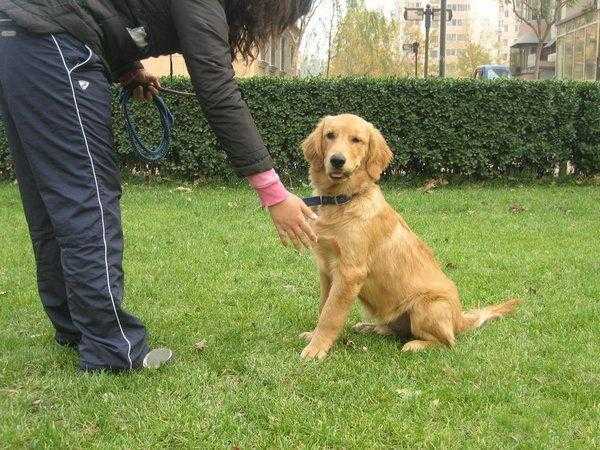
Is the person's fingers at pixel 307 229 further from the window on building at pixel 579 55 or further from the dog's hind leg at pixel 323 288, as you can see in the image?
the window on building at pixel 579 55

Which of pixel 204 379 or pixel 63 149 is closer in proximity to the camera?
pixel 63 149

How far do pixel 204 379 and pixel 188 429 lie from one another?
1.76 feet

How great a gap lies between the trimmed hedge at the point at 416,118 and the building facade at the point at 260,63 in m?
0.74

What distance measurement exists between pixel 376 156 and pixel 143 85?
151cm

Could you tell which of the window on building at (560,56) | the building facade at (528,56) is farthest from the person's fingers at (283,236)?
the building facade at (528,56)

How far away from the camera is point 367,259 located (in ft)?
12.7

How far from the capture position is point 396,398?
3146mm

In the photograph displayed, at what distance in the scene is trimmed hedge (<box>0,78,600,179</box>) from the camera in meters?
11.3

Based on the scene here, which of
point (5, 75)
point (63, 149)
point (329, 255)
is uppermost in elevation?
point (5, 75)

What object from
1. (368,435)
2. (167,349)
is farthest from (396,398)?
(167,349)

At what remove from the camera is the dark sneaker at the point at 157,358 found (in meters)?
3.40

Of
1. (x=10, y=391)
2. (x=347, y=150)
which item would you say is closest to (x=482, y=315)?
(x=347, y=150)

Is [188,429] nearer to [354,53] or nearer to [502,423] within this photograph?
[502,423]

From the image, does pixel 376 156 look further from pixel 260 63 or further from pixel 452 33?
pixel 452 33
